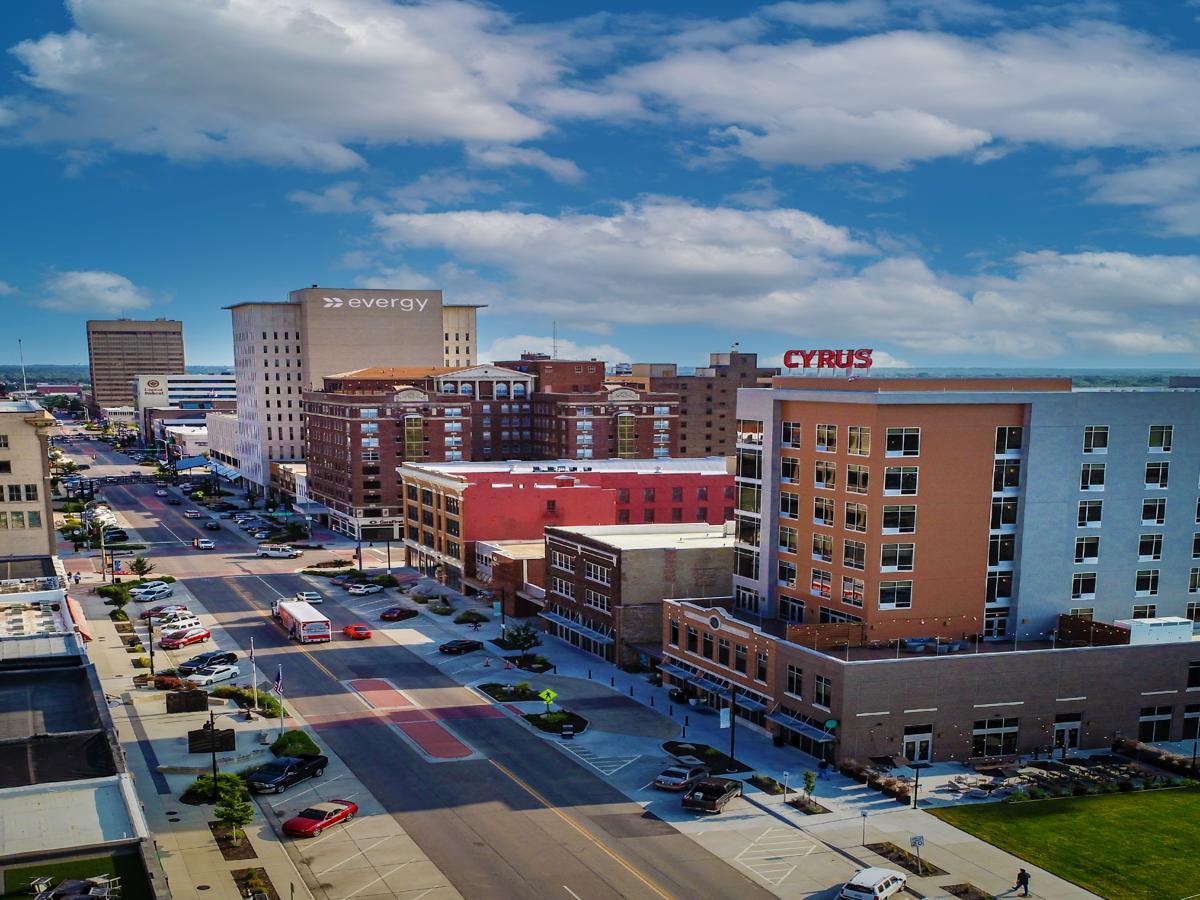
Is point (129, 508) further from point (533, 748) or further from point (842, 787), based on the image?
point (842, 787)

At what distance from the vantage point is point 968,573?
7125 cm

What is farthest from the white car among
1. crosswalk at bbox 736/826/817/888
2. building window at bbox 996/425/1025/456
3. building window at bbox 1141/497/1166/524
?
building window at bbox 1141/497/1166/524

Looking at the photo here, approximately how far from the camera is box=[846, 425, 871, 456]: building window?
227 ft

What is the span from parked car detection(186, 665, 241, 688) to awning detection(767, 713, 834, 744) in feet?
143

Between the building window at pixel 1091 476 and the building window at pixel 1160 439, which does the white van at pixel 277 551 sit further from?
the building window at pixel 1160 439

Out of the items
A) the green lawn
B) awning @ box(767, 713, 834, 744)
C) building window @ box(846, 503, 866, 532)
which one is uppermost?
building window @ box(846, 503, 866, 532)

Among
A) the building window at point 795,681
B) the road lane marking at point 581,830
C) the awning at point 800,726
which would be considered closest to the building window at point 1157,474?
the building window at point 795,681

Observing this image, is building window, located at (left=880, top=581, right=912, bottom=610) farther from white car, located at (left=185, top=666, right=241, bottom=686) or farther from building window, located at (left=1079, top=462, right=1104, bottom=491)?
white car, located at (left=185, top=666, right=241, bottom=686)

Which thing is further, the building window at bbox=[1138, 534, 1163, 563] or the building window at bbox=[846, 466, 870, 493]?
the building window at bbox=[1138, 534, 1163, 563]

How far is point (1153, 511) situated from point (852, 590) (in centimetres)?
2321

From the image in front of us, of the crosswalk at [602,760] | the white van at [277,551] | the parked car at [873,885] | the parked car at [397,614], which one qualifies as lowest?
the white van at [277,551]

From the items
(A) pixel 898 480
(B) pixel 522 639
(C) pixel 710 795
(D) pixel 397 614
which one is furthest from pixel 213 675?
(A) pixel 898 480

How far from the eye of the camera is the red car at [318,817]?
173 feet

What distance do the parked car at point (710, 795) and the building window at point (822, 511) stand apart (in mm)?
21310
